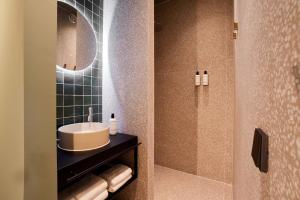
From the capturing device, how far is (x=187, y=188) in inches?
78.2

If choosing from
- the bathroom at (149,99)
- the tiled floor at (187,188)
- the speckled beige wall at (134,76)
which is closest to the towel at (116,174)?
the bathroom at (149,99)

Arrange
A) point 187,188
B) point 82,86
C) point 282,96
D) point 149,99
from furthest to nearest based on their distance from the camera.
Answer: point 187,188 → point 82,86 → point 149,99 → point 282,96

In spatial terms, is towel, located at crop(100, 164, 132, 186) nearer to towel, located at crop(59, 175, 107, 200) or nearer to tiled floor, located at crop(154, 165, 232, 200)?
towel, located at crop(59, 175, 107, 200)

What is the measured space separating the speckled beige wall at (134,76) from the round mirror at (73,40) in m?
0.20

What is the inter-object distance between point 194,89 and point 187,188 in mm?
1311

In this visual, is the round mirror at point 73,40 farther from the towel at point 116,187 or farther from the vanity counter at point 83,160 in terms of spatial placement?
the towel at point 116,187

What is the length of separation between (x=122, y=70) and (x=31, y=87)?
3.58ft

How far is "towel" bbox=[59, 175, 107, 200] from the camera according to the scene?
0.99 metres

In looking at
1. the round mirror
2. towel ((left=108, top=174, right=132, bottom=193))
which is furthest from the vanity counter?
the round mirror

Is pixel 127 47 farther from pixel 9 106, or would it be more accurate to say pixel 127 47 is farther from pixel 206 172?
pixel 206 172

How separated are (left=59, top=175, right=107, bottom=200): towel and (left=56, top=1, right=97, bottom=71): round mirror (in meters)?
0.97

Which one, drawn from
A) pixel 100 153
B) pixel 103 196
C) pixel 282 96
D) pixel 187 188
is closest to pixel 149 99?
pixel 100 153

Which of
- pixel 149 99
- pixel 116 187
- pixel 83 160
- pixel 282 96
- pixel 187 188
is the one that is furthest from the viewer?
pixel 187 188

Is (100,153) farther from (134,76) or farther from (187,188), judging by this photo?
(187,188)
